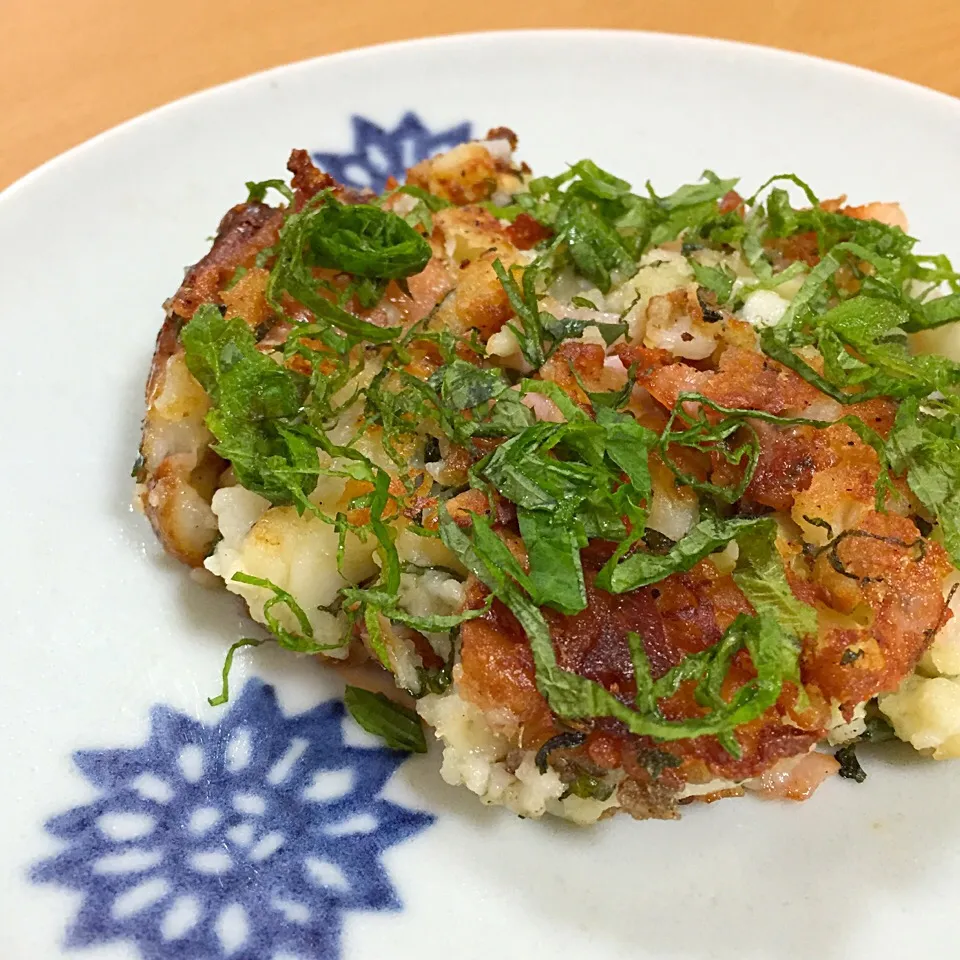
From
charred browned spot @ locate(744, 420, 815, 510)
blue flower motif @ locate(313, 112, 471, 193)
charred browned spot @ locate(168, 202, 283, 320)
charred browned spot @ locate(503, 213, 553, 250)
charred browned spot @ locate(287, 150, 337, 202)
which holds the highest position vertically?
blue flower motif @ locate(313, 112, 471, 193)

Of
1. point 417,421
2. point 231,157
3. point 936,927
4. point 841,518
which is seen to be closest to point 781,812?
point 936,927

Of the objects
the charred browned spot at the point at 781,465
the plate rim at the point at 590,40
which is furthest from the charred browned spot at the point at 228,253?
the charred browned spot at the point at 781,465

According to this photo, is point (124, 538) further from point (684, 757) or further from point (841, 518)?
point (841, 518)

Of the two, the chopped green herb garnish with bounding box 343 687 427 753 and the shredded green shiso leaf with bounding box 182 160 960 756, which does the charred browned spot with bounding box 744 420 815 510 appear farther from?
the chopped green herb garnish with bounding box 343 687 427 753

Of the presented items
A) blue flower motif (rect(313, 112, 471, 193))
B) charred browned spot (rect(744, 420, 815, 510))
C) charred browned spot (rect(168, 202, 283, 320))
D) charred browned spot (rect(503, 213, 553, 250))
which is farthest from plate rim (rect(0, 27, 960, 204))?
charred browned spot (rect(744, 420, 815, 510))

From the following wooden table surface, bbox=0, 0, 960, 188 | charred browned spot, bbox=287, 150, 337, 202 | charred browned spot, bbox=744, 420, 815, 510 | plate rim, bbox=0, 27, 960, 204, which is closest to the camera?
charred browned spot, bbox=744, 420, 815, 510

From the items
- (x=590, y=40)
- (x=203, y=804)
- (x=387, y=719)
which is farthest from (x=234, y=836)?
(x=590, y=40)
